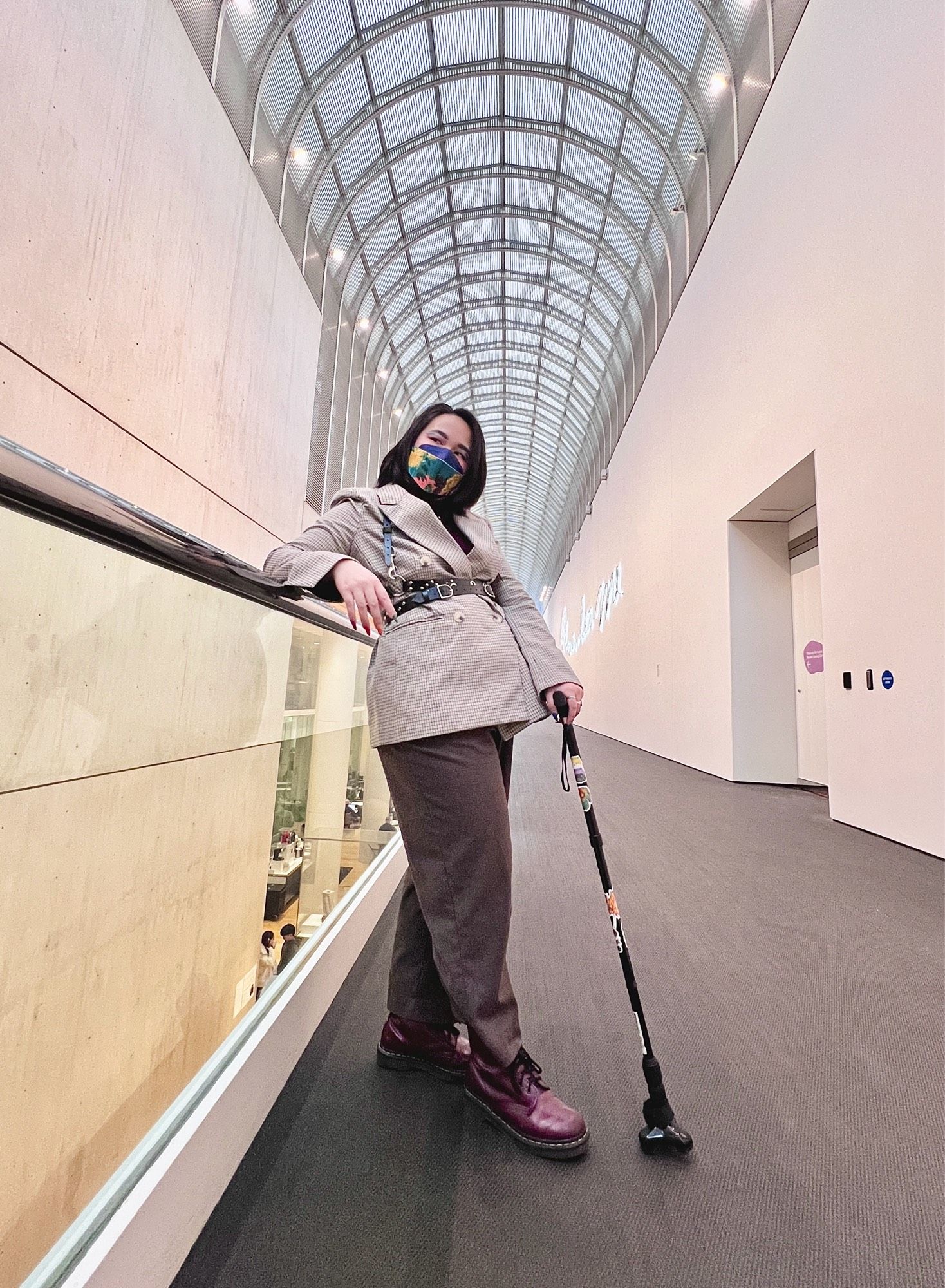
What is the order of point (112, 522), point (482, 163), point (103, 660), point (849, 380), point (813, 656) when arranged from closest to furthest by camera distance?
point (112, 522), point (103, 660), point (849, 380), point (813, 656), point (482, 163)

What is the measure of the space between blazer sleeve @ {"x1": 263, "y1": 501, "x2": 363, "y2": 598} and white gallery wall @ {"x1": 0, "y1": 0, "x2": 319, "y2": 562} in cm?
319

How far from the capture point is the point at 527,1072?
1.12 meters

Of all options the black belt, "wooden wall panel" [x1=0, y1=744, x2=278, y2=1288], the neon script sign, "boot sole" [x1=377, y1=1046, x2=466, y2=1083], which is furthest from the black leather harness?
the neon script sign

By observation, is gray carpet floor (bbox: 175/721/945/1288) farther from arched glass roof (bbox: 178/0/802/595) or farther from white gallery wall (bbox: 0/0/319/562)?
arched glass roof (bbox: 178/0/802/595)

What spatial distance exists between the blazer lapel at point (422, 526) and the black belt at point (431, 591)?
0.03 metres

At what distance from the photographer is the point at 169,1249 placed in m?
0.78

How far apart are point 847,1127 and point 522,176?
42.1 ft

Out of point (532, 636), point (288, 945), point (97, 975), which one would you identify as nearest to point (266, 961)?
point (288, 945)

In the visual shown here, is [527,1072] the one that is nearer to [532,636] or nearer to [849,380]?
[532,636]

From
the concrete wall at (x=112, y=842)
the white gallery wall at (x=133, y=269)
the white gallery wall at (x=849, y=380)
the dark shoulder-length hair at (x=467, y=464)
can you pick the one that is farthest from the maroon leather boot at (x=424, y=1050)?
the white gallery wall at (x=133, y=269)

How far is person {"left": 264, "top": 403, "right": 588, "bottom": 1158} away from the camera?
110 centimetres

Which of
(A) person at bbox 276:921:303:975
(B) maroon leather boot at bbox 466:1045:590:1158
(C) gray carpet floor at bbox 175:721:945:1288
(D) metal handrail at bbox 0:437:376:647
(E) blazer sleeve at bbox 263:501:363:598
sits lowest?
(C) gray carpet floor at bbox 175:721:945:1288

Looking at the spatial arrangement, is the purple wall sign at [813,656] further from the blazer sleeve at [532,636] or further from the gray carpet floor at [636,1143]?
the blazer sleeve at [532,636]

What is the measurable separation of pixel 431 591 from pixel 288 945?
0.92 m
